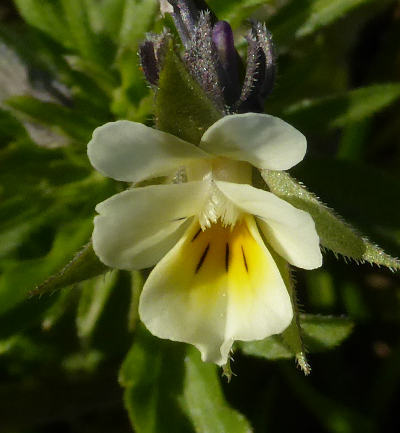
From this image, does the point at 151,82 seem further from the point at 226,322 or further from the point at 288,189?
the point at 226,322

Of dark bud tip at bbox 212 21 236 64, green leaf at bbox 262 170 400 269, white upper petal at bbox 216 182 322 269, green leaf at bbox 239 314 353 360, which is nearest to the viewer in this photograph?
white upper petal at bbox 216 182 322 269

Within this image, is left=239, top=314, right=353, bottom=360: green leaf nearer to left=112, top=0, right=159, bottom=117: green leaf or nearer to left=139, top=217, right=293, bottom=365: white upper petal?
left=139, top=217, right=293, bottom=365: white upper petal

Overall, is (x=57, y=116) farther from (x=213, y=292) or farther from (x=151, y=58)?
(x=213, y=292)

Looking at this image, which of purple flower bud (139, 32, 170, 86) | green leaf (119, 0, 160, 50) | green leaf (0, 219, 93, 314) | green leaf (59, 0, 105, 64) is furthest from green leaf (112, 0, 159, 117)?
purple flower bud (139, 32, 170, 86)

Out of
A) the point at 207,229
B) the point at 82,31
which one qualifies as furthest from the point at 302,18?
the point at 207,229

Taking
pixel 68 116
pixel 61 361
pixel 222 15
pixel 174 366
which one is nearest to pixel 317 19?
pixel 222 15

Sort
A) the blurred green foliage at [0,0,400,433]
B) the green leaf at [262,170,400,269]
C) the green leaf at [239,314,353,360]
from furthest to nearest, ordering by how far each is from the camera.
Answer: the blurred green foliage at [0,0,400,433] < the green leaf at [239,314,353,360] < the green leaf at [262,170,400,269]

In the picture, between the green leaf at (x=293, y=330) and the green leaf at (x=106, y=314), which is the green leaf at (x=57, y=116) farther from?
the green leaf at (x=293, y=330)
